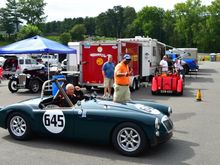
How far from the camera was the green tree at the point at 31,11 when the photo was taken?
392 feet

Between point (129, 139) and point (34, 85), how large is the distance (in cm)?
1092

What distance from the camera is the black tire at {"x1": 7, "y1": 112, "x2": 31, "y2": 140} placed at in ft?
22.6

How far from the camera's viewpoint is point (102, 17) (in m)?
143

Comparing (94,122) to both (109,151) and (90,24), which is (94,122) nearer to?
(109,151)

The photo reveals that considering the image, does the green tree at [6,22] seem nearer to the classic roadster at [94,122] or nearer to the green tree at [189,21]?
the green tree at [189,21]

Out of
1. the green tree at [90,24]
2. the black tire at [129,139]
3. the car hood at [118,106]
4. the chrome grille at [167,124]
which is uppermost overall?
the green tree at [90,24]

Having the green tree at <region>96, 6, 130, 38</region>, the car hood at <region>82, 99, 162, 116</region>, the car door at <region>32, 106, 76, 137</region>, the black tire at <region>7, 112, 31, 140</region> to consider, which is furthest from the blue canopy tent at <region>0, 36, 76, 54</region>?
the green tree at <region>96, 6, 130, 38</region>

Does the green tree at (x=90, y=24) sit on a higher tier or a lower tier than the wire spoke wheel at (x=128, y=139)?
higher

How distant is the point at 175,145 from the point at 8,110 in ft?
11.0

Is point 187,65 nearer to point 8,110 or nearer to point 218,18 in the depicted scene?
point 8,110

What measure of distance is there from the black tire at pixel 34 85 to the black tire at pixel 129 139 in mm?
10668

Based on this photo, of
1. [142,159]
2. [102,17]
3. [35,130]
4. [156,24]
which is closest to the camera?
[142,159]

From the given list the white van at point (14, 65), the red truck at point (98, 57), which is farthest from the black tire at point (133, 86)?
the white van at point (14, 65)

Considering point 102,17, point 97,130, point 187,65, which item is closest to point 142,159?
point 97,130
